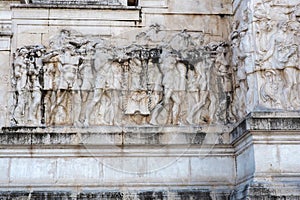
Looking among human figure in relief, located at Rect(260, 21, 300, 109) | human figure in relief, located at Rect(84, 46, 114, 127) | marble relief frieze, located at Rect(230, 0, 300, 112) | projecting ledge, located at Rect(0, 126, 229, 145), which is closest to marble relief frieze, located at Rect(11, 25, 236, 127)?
human figure in relief, located at Rect(84, 46, 114, 127)

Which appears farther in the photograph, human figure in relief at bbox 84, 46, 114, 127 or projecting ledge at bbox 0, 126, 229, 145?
human figure in relief at bbox 84, 46, 114, 127

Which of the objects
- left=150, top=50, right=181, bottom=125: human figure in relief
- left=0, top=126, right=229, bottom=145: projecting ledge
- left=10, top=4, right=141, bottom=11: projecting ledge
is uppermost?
left=10, top=4, right=141, bottom=11: projecting ledge

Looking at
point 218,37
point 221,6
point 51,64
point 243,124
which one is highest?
point 221,6

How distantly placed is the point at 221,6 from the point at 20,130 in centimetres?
521

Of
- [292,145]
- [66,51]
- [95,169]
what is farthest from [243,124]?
[66,51]

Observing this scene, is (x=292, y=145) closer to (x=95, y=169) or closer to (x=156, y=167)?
(x=156, y=167)

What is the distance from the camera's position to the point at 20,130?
9711 millimetres

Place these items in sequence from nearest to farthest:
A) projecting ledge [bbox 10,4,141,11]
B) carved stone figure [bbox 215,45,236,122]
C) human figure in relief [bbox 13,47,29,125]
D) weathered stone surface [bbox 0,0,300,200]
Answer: weathered stone surface [bbox 0,0,300,200], human figure in relief [bbox 13,47,29,125], carved stone figure [bbox 215,45,236,122], projecting ledge [bbox 10,4,141,11]

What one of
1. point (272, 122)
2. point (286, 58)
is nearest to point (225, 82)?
point (286, 58)

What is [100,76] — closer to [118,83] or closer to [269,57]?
[118,83]

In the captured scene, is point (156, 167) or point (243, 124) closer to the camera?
point (243, 124)

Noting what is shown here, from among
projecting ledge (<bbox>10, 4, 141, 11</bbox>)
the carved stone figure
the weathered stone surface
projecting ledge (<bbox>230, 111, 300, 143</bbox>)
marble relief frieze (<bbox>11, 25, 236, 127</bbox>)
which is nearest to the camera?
projecting ledge (<bbox>230, 111, 300, 143</bbox>)

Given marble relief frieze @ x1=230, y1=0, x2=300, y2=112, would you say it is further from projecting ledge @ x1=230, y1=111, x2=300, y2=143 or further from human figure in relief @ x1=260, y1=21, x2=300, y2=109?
projecting ledge @ x1=230, y1=111, x2=300, y2=143

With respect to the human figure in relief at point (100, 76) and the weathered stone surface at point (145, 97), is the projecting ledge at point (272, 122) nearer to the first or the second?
the weathered stone surface at point (145, 97)
